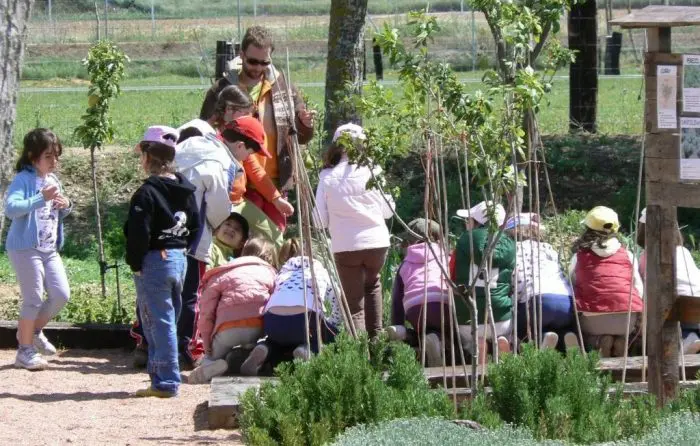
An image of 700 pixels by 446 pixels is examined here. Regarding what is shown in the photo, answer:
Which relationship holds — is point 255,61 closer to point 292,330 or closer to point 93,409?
point 292,330

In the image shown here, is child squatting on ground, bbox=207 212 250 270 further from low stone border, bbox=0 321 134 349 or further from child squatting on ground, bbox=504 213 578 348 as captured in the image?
child squatting on ground, bbox=504 213 578 348

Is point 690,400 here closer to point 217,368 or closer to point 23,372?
point 217,368

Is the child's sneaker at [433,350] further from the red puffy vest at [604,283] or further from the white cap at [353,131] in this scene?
the white cap at [353,131]

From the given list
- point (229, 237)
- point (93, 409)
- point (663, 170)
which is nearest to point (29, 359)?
point (93, 409)

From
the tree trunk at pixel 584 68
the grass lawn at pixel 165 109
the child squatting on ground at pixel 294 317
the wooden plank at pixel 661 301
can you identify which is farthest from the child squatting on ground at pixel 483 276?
the grass lawn at pixel 165 109

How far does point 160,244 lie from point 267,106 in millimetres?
1668

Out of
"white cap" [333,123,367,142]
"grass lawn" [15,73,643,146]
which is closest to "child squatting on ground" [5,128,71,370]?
"white cap" [333,123,367,142]

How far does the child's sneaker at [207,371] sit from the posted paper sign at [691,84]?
2907 mm

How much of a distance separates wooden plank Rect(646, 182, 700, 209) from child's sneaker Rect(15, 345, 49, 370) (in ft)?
12.2

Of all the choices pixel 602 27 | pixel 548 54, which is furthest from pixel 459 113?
pixel 602 27

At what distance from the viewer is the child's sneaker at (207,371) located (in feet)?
22.8

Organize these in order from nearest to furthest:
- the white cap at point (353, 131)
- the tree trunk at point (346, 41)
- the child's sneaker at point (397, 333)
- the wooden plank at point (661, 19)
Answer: the wooden plank at point (661, 19), the white cap at point (353, 131), the child's sneaker at point (397, 333), the tree trunk at point (346, 41)

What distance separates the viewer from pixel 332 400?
517 centimetres

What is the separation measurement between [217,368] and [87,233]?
4.78 metres
